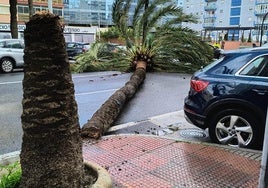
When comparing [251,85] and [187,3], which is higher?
[187,3]

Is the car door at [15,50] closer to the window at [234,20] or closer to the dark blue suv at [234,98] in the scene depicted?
the dark blue suv at [234,98]

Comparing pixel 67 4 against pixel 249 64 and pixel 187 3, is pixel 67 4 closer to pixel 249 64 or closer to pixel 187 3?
pixel 187 3

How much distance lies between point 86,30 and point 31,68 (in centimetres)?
6495

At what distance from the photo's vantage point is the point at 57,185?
2.70 meters

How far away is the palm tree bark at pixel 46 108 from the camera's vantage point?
8.52 ft

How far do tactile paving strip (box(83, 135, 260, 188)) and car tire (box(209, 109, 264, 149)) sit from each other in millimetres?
339

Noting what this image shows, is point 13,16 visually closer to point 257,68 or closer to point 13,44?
point 13,44

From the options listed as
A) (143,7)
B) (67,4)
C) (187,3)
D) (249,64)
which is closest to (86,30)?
(67,4)

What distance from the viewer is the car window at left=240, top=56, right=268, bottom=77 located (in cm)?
520

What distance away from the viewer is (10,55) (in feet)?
55.5

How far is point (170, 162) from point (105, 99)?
5.22 m

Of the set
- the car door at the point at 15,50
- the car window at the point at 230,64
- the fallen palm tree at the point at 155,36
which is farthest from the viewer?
the car door at the point at 15,50

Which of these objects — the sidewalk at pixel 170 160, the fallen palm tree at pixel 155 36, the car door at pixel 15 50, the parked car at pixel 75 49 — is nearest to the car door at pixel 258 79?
the sidewalk at pixel 170 160

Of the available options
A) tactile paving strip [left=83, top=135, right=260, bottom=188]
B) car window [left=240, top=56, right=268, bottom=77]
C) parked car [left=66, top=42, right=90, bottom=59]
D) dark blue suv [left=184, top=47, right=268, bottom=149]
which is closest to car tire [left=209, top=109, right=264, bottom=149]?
dark blue suv [left=184, top=47, right=268, bottom=149]
